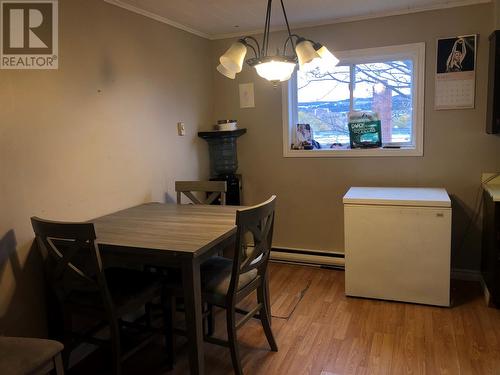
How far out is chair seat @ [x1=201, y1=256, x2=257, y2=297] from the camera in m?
2.16

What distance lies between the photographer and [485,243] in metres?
3.04

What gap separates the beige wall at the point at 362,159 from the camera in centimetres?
317

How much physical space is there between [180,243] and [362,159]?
209cm

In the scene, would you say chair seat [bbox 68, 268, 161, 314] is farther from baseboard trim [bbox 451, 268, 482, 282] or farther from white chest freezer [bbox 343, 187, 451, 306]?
baseboard trim [bbox 451, 268, 482, 282]

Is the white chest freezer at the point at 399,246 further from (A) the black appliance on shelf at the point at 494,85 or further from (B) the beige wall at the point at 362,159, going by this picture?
(A) the black appliance on shelf at the point at 494,85

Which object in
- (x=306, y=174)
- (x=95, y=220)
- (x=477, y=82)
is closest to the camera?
(x=95, y=220)

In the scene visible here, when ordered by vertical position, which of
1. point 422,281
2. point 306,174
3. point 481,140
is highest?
point 481,140

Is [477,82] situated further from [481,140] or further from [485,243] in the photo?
[485,243]

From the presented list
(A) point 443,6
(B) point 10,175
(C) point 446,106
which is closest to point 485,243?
(C) point 446,106

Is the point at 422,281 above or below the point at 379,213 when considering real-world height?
below

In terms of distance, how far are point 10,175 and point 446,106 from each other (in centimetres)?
300

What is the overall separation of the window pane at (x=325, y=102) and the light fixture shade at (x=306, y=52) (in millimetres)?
1493

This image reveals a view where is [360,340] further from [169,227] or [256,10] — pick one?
[256,10]

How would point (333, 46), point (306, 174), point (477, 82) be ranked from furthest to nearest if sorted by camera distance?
point (306, 174), point (333, 46), point (477, 82)
